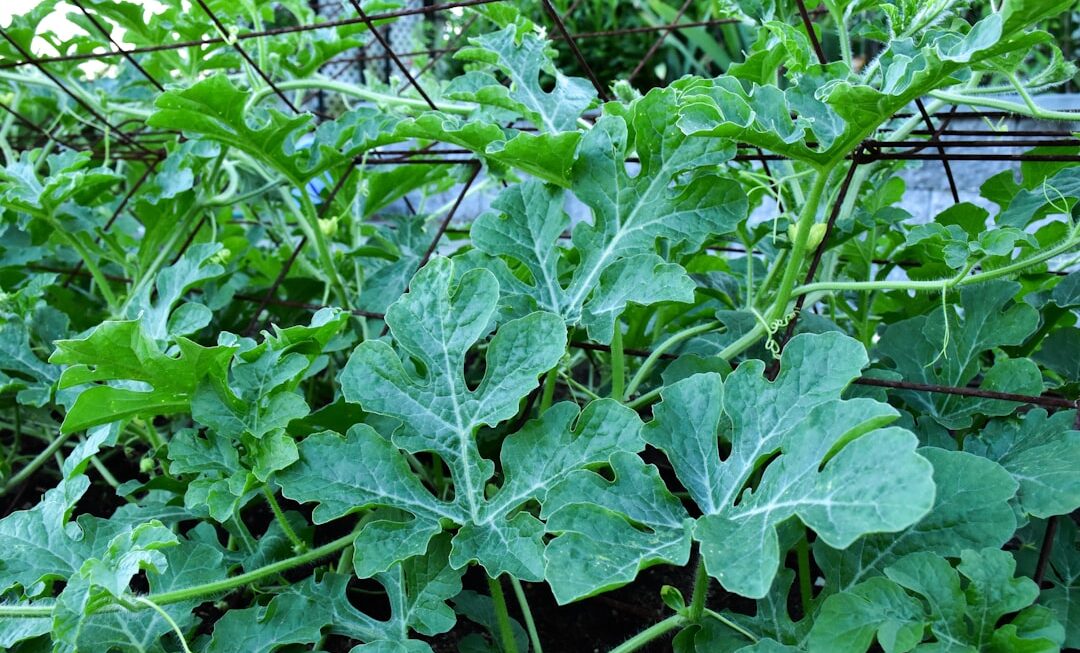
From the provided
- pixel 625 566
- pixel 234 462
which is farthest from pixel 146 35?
pixel 625 566

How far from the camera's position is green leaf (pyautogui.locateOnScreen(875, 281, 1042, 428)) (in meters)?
1.11

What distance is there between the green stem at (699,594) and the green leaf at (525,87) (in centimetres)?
64

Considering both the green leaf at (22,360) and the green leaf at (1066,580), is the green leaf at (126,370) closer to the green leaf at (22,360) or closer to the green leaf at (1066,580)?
the green leaf at (22,360)

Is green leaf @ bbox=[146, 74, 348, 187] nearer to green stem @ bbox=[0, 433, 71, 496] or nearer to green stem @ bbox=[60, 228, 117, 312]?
green stem @ bbox=[60, 228, 117, 312]

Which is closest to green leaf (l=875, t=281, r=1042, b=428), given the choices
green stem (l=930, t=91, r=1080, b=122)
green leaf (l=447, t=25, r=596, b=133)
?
green stem (l=930, t=91, r=1080, b=122)

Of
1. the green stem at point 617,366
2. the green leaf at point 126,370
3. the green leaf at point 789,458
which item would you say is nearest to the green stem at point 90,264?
the green leaf at point 126,370

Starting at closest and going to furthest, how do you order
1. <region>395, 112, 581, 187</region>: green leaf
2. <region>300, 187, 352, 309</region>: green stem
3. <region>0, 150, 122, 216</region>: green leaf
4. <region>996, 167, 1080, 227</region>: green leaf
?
<region>395, 112, 581, 187</region>: green leaf → <region>996, 167, 1080, 227</region>: green leaf → <region>0, 150, 122, 216</region>: green leaf → <region>300, 187, 352, 309</region>: green stem

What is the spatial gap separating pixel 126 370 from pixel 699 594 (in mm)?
698

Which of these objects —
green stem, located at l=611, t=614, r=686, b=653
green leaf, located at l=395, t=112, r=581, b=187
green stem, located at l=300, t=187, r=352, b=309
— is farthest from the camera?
green stem, located at l=300, t=187, r=352, b=309

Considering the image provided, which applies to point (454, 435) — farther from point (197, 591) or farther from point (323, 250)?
point (323, 250)

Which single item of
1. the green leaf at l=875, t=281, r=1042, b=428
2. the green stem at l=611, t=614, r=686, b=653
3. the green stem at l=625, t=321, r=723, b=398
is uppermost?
the green stem at l=625, t=321, r=723, b=398

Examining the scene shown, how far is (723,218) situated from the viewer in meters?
1.13

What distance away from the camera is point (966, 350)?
119 centimetres

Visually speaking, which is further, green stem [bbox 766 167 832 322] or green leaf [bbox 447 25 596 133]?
green leaf [bbox 447 25 596 133]
